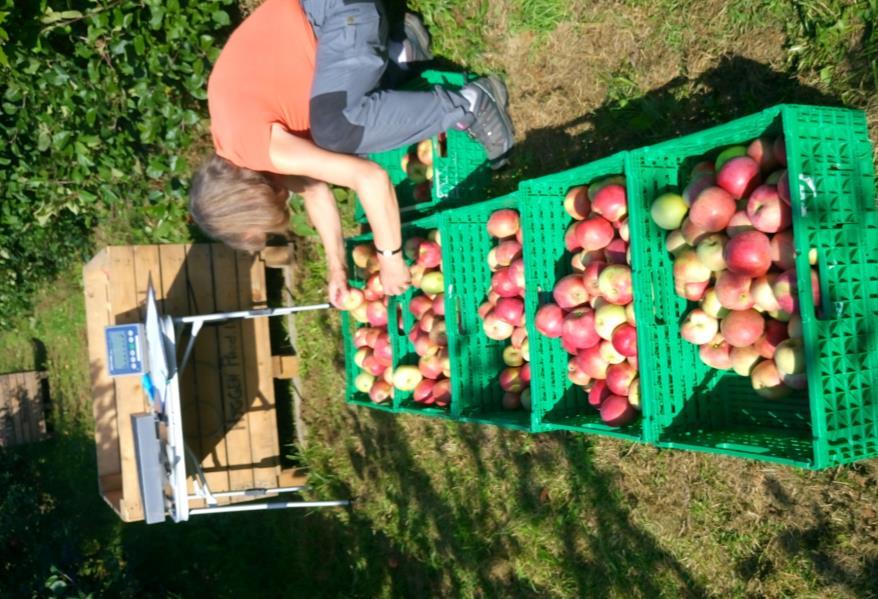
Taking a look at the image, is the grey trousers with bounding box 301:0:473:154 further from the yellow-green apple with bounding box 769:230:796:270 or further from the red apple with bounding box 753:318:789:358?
the red apple with bounding box 753:318:789:358

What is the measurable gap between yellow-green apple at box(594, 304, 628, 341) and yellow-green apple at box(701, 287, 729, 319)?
1.18ft

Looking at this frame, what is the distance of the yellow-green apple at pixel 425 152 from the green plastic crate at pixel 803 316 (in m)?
1.55

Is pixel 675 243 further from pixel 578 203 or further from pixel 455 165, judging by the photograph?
pixel 455 165

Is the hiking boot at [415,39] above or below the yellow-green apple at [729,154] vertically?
above

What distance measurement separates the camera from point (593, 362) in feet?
9.43

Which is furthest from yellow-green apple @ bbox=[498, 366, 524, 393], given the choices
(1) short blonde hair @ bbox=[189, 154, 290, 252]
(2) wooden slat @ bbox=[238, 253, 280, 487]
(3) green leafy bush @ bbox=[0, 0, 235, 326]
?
(3) green leafy bush @ bbox=[0, 0, 235, 326]

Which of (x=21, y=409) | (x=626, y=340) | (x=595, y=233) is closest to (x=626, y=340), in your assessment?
(x=626, y=340)

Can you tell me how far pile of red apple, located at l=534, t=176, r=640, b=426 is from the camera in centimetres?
273

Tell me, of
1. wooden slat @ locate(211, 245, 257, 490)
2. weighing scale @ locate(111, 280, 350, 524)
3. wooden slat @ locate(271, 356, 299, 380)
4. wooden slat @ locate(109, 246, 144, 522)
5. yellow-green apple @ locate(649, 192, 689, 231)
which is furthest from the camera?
wooden slat @ locate(271, 356, 299, 380)

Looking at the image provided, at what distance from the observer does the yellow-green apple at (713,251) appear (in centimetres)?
239

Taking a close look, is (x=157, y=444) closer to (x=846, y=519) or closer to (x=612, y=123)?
(x=612, y=123)

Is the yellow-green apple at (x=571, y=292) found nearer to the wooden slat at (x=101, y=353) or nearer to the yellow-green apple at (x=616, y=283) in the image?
the yellow-green apple at (x=616, y=283)

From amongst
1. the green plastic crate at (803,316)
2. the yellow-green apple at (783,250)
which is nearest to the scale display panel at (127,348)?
the green plastic crate at (803,316)

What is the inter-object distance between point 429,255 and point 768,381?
1891 mm
